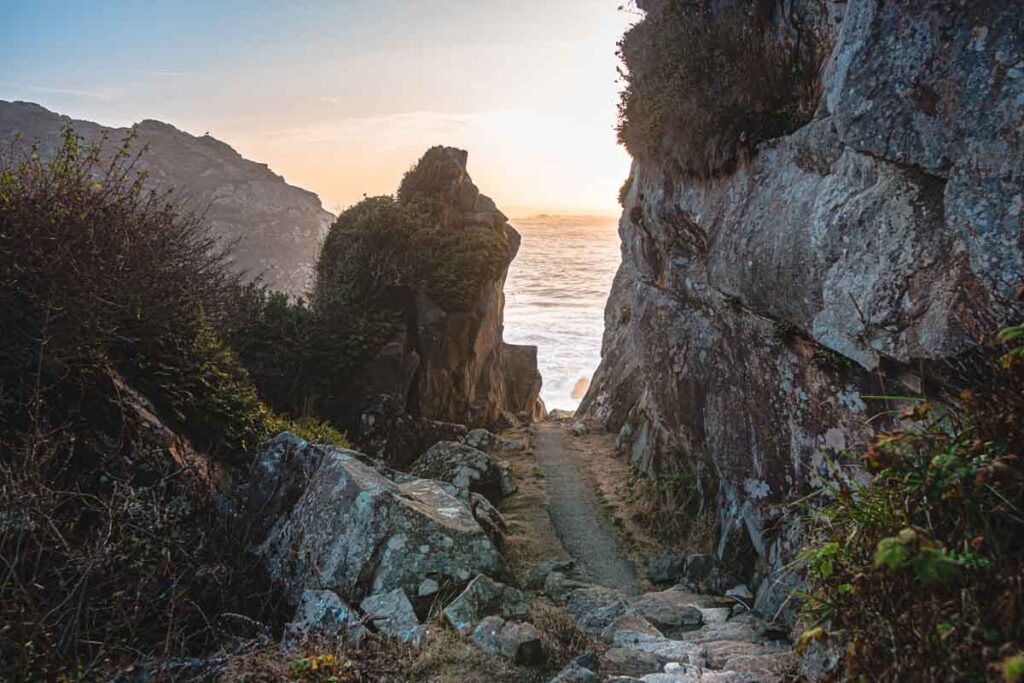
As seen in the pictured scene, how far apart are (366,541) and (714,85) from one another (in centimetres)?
823

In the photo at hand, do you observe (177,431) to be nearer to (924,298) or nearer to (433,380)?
(924,298)

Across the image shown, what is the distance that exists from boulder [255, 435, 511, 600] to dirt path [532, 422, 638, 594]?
472 centimetres

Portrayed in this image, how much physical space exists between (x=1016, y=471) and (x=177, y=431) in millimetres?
9186

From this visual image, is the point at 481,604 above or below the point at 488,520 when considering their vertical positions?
above

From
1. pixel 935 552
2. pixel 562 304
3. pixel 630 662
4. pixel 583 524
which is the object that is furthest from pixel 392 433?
pixel 562 304

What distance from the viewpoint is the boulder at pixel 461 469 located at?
15148 mm

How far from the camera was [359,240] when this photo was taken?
21.2 m

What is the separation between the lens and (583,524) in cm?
1471

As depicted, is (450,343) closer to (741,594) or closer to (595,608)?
(741,594)

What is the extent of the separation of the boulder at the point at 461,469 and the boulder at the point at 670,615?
636 cm

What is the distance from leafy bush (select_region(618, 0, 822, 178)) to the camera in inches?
369

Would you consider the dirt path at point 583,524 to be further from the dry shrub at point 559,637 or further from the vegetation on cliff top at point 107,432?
the vegetation on cliff top at point 107,432

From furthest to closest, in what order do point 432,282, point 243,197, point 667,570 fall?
point 243,197
point 432,282
point 667,570

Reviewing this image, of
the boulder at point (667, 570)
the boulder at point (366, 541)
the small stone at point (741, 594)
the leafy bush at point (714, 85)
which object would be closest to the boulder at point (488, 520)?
the boulder at point (366, 541)
